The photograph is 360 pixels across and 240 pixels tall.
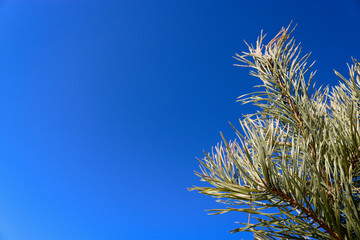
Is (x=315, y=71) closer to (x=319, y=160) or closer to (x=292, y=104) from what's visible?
(x=292, y=104)

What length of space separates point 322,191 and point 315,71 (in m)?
0.99

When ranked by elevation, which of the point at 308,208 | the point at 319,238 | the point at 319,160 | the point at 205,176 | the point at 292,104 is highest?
the point at 292,104

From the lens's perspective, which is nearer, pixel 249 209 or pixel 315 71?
pixel 249 209

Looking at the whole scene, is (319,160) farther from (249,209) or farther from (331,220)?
(249,209)

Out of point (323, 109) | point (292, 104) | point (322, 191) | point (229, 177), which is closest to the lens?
point (322, 191)

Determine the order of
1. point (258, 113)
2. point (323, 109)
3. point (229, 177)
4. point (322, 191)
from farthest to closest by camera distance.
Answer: point (258, 113) → point (323, 109) → point (229, 177) → point (322, 191)

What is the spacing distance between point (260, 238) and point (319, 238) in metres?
0.38

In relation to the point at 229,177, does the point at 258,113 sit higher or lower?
higher

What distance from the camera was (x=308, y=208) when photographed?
0.92 meters

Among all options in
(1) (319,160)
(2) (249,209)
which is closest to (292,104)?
(1) (319,160)

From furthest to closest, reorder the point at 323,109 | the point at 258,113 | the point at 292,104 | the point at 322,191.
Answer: the point at 258,113 < the point at 292,104 < the point at 323,109 < the point at 322,191

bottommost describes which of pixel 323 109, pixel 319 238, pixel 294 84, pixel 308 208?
pixel 319 238

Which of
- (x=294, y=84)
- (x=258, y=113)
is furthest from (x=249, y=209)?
(x=294, y=84)

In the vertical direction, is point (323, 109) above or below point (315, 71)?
below
